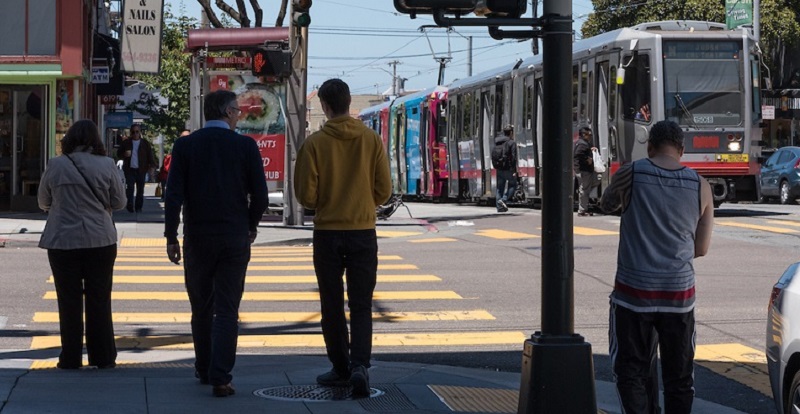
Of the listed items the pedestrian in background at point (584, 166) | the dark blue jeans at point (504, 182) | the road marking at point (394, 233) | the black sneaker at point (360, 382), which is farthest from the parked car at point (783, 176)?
the black sneaker at point (360, 382)

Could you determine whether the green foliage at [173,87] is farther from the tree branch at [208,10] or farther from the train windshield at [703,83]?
the train windshield at [703,83]

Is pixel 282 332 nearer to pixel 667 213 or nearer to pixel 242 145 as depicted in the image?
pixel 242 145

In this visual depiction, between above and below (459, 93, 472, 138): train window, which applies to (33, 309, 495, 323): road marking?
below

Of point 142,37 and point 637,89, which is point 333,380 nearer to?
point 637,89

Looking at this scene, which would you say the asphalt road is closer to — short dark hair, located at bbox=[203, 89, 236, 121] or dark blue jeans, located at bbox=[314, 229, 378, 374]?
dark blue jeans, located at bbox=[314, 229, 378, 374]

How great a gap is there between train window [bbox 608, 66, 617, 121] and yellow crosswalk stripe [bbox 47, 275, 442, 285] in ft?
34.0

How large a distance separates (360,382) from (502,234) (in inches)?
567

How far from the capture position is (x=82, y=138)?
29.5ft

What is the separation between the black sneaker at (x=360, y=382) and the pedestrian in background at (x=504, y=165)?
2064cm

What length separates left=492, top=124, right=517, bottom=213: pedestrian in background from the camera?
2847 cm

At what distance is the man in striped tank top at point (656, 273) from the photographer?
663cm

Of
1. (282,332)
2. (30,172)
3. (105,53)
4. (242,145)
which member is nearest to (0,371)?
(242,145)

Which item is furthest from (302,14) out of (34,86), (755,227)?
(755,227)

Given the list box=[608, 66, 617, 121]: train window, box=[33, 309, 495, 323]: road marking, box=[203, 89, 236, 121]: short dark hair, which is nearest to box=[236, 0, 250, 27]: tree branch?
box=[608, 66, 617, 121]: train window
